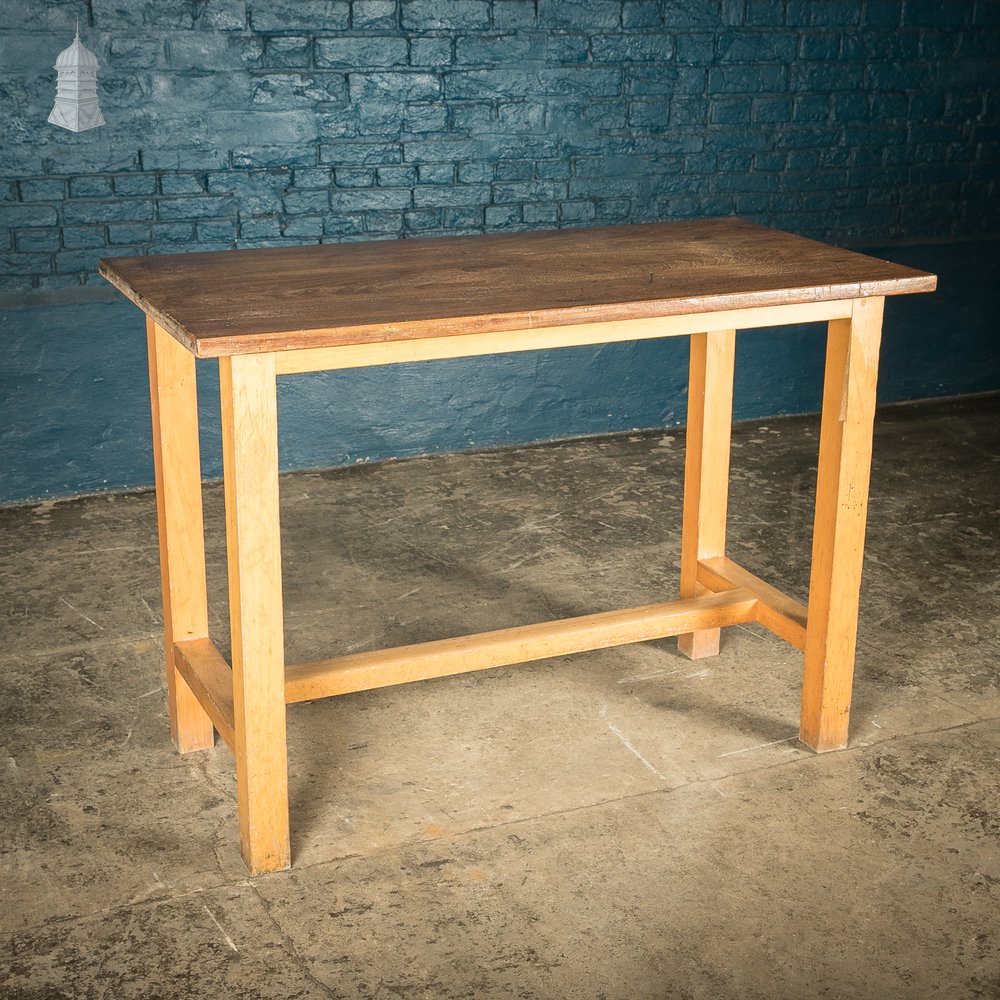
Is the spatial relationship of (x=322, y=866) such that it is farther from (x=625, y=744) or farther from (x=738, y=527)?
(x=738, y=527)

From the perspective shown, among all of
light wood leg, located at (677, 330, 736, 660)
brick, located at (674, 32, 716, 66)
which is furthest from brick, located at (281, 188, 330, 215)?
light wood leg, located at (677, 330, 736, 660)

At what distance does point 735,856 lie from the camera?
254 cm

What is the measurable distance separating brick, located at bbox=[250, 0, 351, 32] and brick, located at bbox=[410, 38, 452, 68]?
0.81 ft

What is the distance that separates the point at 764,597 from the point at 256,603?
1278mm

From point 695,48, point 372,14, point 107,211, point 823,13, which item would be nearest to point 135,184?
point 107,211

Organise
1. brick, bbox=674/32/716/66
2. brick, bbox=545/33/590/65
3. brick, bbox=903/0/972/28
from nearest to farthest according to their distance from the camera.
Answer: brick, bbox=545/33/590/65
brick, bbox=674/32/716/66
brick, bbox=903/0/972/28

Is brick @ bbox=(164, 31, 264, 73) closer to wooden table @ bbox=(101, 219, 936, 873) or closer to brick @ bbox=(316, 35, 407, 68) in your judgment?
brick @ bbox=(316, 35, 407, 68)

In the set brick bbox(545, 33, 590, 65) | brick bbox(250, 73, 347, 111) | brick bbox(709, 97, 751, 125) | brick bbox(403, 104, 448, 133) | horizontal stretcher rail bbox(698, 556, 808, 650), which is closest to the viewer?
horizontal stretcher rail bbox(698, 556, 808, 650)

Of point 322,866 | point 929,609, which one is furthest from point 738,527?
point 322,866

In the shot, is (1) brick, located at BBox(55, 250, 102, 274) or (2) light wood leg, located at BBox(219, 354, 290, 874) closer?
(2) light wood leg, located at BBox(219, 354, 290, 874)

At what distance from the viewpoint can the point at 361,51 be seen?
4.49 meters

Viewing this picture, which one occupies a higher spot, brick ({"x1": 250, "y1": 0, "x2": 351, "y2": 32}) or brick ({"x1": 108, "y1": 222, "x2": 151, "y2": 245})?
brick ({"x1": 250, "y1": 0, "x2": 351, "y2": 32})

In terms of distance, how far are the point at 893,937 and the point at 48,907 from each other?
1.47 m

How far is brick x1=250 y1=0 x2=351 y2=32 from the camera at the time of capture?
4344 millimetres
